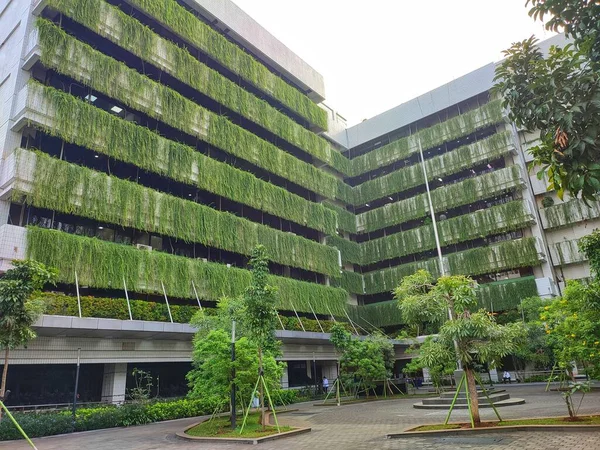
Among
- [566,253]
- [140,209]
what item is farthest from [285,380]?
[566,253]

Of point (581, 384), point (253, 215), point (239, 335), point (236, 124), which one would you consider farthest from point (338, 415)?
point (236, 124)

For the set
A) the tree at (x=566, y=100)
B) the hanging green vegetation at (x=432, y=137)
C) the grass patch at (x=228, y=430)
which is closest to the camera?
the tree at (x=566, y=100)

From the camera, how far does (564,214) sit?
1646 inches

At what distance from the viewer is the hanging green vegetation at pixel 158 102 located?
83.9 ft

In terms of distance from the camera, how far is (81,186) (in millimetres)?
24734

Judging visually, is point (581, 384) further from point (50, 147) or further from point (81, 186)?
point (50, 147)

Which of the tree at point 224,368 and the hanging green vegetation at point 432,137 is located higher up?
the hanging green vegetation at point 432,137

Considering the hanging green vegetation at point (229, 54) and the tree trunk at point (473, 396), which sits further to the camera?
the hanging green vegetation at point (229, 54)

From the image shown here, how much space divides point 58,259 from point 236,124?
20.8 m

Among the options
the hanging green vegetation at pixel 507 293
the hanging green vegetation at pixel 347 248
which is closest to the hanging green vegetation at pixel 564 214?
the hanging green vegetation at pixel 507 293

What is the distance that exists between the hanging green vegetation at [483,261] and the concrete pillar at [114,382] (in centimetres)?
3074

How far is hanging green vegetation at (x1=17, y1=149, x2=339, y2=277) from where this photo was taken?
2339 centimetres

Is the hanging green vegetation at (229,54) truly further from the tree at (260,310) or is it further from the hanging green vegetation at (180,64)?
the tree at (260,310)

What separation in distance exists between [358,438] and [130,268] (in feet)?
57.7
